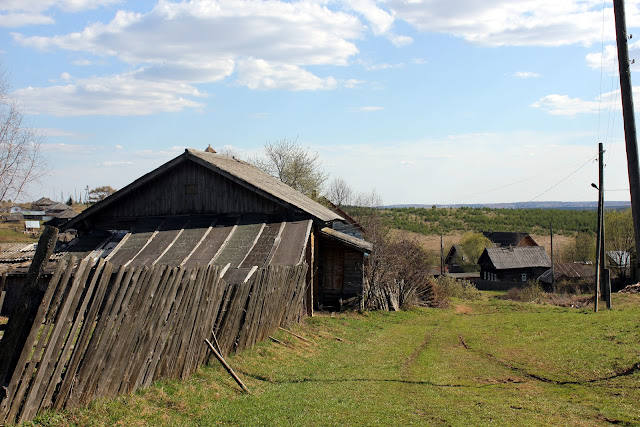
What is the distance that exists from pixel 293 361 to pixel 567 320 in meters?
13.8

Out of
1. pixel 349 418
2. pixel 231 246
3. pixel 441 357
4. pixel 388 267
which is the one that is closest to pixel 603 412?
pixel 349 418

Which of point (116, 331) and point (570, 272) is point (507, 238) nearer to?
point (570, 272)

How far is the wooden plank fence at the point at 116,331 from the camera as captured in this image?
5871 millimetres

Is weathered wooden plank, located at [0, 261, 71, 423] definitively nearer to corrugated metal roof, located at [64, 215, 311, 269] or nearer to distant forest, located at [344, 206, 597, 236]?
corrugated metal roof, located at [64, 215, 311, 269]

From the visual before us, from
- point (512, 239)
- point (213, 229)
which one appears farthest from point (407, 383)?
point (512, 239)

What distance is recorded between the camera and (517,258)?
60.0 metres

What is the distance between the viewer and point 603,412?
27.0 feet

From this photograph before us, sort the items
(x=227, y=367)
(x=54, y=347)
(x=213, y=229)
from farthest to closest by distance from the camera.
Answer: (x=213, y=229)
(x=227, y=367)
(x=54, y=347)

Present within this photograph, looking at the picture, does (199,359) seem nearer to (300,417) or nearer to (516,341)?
(300,417)

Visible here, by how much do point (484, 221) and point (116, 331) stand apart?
107 m

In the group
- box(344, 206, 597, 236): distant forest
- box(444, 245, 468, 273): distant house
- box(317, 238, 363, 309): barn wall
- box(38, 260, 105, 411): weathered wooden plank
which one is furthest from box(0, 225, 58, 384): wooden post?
box(344, 206, 597, 236): distant forest

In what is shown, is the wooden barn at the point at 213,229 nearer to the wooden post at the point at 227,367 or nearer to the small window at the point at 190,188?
the small window at the point at 190,188

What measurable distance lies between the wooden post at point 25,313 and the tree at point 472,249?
6734cm

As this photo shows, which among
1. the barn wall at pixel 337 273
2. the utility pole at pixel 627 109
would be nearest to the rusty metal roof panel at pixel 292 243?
the barn wall at pixel 337 273
